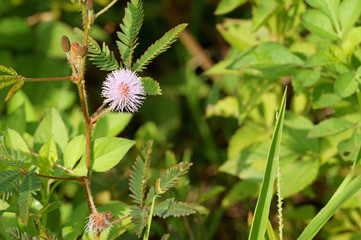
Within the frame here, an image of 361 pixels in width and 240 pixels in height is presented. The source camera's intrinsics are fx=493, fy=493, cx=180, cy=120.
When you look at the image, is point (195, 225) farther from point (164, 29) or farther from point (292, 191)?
point (164, 29)

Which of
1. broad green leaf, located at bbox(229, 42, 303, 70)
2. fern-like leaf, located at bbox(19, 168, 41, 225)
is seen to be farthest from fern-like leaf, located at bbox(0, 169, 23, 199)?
broad green leaf, located at bbox(229, 42, 303, 70)

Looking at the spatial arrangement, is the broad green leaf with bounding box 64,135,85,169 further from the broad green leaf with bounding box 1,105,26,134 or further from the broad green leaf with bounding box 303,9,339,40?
the broad green leaf with bounding box 303,9,339,40

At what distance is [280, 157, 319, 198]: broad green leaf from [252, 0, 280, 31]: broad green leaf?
0.45 metres

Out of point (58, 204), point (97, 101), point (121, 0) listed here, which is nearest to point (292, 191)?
point (58, 204)

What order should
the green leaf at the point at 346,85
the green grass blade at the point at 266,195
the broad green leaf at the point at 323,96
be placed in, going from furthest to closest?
the broad green leaf at the point at 323,96 < the green leaf at the point at 346,85 < the green grass blade at the point at 266,195

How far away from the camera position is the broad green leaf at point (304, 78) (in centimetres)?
135

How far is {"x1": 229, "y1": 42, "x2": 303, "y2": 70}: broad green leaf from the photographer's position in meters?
1.46

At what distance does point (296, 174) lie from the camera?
153cm

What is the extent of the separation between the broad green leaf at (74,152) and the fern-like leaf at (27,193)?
13cm

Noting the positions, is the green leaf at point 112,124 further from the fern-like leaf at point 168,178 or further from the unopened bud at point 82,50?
the unopened bud at point 82,50

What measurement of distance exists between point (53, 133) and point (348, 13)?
854mm

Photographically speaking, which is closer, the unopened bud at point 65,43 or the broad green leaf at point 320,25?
the unopened bud at point 65,43

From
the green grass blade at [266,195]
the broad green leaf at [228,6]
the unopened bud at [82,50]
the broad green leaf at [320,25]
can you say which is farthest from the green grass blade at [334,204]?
the broad green leaf at [228,6]

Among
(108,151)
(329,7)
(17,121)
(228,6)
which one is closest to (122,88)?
(108,151)
